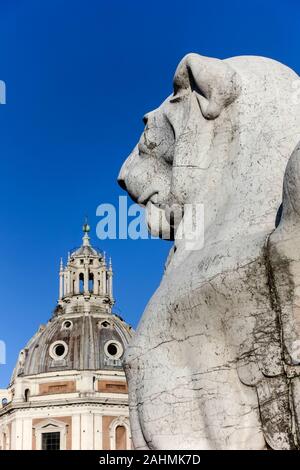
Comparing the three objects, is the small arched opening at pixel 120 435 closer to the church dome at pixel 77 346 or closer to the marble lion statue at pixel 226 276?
the church dome at pixel 77 346

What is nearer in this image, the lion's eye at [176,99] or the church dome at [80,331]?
the lion's eye at [176,99]

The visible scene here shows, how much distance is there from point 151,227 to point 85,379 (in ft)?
153

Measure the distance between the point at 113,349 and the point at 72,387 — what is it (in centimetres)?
386

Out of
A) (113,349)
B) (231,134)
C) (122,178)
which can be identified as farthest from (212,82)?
(113,349)

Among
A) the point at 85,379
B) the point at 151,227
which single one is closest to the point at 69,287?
the point at 85,379

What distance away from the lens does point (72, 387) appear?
49.7 metres

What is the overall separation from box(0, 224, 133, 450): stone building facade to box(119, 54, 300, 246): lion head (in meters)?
43.7

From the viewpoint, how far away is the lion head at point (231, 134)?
3.03 meters

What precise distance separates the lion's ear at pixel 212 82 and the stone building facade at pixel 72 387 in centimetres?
4385

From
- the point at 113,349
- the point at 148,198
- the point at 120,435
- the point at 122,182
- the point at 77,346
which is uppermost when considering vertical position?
the point at 77,346

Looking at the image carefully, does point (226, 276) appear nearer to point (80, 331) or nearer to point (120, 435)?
point (120, 435)

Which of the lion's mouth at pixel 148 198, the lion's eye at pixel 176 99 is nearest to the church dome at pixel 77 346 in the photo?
the lion's mouth at pixel 148 198

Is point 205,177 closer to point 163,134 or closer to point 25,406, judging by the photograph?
point 163,134
